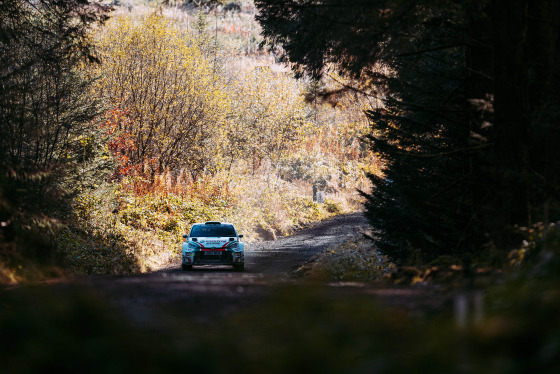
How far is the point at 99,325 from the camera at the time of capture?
352 cm

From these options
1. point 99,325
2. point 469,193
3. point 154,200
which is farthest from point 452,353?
point 154,200

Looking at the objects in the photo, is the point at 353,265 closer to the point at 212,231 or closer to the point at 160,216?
the point at 212,231

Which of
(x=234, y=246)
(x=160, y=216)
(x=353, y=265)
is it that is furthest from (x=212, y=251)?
(x=160, y=216)

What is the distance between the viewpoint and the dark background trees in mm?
8164

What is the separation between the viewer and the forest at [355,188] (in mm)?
3064

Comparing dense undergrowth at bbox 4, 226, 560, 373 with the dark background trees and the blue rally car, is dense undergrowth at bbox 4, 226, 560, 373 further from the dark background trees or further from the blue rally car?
the blue rally car

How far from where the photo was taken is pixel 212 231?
19.1 metres

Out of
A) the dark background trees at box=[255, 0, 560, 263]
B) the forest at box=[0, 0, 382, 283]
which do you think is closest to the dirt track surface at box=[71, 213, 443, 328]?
the forest at box=[0, 0, 382, 283]

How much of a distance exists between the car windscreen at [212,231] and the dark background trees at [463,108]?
633 centimetres

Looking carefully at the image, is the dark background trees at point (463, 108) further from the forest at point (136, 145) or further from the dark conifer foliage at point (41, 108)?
the dark conifer foliage at point (41, 108)

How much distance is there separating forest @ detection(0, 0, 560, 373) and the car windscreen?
6.65ft

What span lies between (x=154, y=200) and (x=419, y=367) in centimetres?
2426

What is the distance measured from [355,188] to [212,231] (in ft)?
18.4

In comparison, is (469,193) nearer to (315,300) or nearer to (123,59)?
(315,300)
